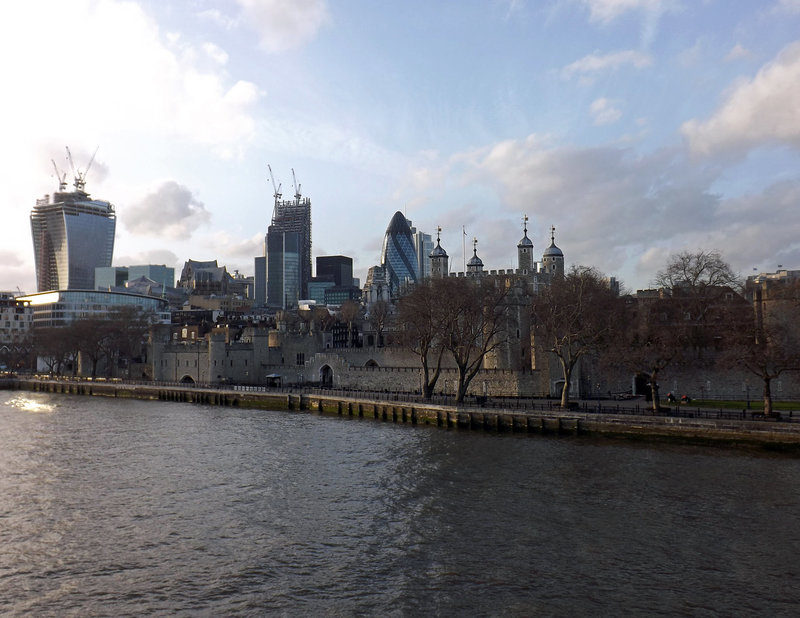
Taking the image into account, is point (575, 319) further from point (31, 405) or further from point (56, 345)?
point (56, 345)

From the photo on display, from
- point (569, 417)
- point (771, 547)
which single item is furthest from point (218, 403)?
point (771, 547)

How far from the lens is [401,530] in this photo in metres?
25.6

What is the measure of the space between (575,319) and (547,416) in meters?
10.7

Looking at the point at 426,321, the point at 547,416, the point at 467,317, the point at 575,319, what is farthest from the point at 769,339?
the point at 426,321

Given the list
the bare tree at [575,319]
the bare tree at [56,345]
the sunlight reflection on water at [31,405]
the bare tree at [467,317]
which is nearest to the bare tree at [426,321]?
the bare tree at [467,317]

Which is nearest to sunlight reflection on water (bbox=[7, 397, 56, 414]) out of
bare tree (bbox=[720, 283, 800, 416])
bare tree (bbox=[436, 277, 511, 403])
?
bare tree (bbox=[436, 277, 511, 403])

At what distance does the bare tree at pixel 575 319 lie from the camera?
53.3m

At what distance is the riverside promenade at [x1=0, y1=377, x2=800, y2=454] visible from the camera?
3941cm

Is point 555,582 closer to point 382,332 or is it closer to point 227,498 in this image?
point 227,498

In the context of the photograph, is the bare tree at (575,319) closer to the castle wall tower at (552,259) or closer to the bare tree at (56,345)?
the castle wall tower at (552,259)

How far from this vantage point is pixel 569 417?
46844 millimetres

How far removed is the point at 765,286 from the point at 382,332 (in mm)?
68592

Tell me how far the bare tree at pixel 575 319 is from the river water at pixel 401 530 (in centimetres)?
1220

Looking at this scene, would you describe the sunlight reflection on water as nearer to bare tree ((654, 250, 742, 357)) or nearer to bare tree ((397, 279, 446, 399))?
bare tree ((397, 279, 446, 399))
